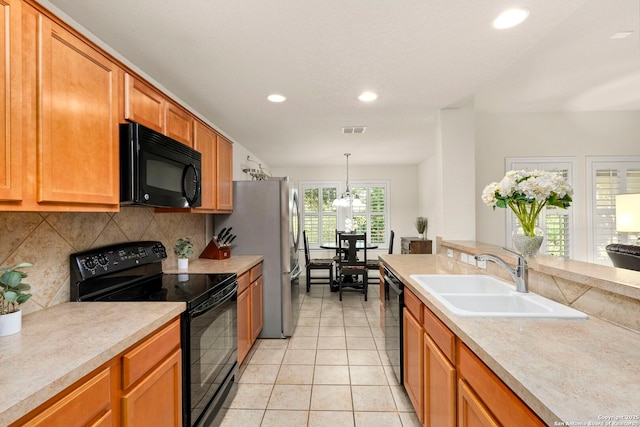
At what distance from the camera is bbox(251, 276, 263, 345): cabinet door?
283cm

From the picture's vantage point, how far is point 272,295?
3.20 m

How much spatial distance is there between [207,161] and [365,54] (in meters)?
1.53

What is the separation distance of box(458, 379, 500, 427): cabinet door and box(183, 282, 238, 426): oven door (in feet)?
4.14

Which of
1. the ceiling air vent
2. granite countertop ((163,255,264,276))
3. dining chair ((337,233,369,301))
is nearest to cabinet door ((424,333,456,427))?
granite countertop ((163,255,264,276))

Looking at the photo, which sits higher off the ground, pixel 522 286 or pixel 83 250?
pixel 83 250

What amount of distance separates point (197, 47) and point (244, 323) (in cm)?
209

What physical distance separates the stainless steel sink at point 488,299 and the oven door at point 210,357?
1250mm

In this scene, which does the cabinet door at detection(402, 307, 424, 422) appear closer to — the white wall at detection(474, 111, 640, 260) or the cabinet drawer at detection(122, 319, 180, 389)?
the cabinet drawer at detection(122, 319, 180, 389)


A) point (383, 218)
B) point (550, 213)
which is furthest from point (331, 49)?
point (383, 218)

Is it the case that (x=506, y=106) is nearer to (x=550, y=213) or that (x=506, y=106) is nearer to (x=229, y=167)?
(x=550, y=213)

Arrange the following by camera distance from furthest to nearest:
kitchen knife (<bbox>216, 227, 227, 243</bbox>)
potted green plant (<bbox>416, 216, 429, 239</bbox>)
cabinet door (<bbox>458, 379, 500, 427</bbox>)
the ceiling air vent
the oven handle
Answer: potted green plant (<bbox>416, 216, 429, 239</bbox>) → the ceiling air vent → kitchen knife (<bbox>216, 227, 227, 243</bbox>) → the oven handle → cabinet door (<bbox>458, 379, 500, 427</bbox>)

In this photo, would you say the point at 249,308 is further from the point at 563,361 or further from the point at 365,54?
the point at 563,361

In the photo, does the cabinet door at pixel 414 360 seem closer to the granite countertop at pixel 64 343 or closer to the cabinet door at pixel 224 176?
the granite countertop at pixel 64 343

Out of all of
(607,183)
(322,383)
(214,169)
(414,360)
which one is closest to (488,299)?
(414,360)
